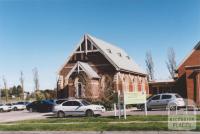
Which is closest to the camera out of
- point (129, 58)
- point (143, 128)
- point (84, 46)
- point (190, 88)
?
point (143, 128)

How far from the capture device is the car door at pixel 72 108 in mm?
28500

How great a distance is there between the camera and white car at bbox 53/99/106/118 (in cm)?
2798

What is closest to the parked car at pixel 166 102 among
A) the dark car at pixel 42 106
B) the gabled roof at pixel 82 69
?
the gabled roof at pixel 82 69

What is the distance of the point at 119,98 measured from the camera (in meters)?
24.6

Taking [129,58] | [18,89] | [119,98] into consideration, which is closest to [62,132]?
[119,98]

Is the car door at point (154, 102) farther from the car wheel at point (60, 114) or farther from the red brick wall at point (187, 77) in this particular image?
the car wheel at point (60, 114)

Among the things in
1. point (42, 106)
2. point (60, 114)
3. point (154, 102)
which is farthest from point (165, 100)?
point (42, 106)

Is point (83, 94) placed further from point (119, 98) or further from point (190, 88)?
point (119, 98)

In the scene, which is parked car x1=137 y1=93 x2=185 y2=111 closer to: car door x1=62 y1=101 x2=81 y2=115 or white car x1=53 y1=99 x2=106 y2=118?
white car x1=53 y1=99 x2=106 y2=118

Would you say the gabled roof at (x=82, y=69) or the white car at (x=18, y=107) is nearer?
the gabled roof at (x=82, y=69)

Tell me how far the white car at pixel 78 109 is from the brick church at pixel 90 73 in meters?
13.8

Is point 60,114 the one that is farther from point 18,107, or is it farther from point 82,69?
point 18,107

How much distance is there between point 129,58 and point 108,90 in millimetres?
18269

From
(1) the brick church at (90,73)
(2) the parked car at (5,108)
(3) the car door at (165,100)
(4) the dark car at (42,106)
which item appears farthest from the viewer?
(2) the parked car at (5,108)
